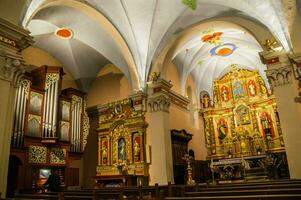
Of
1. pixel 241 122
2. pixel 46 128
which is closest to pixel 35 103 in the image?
pixel 46 128

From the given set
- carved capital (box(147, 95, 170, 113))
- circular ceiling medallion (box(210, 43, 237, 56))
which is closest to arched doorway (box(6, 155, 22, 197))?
carved capital (box(147, 95, 170, 113))

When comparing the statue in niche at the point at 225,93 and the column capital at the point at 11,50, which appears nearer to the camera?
the column capital at the point at 11,50

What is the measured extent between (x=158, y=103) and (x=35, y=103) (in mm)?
5053

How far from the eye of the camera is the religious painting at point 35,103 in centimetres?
1028

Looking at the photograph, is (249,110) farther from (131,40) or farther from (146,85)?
(131,40)

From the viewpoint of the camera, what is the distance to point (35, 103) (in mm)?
10438

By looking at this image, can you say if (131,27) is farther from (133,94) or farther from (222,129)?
(222,129)

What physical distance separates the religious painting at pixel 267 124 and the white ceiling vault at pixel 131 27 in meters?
4.30

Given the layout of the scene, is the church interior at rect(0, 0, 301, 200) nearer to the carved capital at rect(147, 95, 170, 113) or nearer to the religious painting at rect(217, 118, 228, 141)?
the carved capital at rect(147, 95, 170, 113)

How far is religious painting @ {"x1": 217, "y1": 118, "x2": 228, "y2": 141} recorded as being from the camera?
17.0 metres

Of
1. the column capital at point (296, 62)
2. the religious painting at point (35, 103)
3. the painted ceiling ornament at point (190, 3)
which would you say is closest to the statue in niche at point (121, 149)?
the religious painting at point (35, 103)

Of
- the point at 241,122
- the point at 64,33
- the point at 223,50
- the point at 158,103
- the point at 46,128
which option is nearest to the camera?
the point at 46,128

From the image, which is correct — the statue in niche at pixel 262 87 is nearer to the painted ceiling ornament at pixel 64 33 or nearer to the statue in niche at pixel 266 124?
the statue in niche at pixel 266 124

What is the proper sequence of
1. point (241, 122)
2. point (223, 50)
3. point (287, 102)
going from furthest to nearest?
point (241, 122) < point (223, 50) < point (287, 102)
